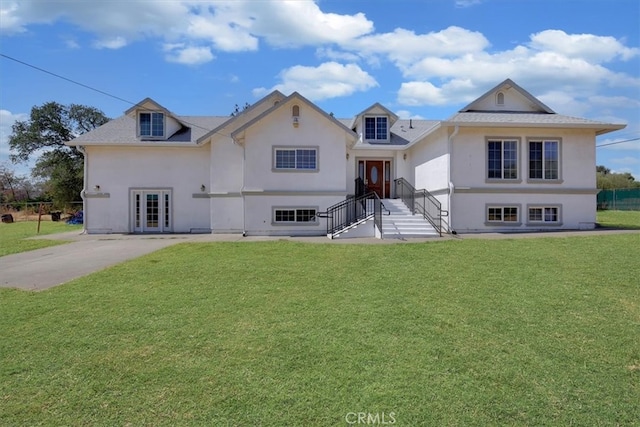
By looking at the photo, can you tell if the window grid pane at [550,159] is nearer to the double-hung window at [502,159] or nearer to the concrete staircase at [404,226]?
the double-hung window at [502,159]

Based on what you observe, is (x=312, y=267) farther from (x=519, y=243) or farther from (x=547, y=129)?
(x=547, y=129)

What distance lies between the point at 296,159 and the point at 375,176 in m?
5.87

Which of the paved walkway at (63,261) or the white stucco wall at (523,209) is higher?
the white stucco wall at (523,209)

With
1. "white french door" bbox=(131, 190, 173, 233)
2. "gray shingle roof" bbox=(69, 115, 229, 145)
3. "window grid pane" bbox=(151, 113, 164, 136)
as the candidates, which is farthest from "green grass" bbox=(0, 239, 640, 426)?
"window grid pane" bbox=(151, 113, 164, 136)

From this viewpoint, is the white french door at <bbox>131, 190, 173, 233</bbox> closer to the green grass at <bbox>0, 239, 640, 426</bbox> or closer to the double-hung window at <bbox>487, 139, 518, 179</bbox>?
the green grass at <bbox>0, 239, 640, 426</bbox>

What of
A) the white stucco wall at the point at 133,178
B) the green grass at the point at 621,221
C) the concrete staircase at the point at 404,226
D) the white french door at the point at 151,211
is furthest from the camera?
the white french door at the point at 151,211

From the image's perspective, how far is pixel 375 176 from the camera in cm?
1994

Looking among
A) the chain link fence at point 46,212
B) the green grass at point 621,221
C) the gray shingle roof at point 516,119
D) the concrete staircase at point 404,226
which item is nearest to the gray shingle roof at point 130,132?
the concrete staircase at point 404,226

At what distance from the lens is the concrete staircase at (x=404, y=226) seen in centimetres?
1377

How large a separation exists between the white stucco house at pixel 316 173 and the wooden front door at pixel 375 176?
2.11m

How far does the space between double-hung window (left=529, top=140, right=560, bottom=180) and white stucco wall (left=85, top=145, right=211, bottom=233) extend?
48.8 ft

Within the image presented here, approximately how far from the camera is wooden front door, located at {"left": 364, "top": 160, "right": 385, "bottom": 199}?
65.0 ft

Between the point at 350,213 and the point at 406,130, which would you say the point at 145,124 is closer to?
the point at 350,213

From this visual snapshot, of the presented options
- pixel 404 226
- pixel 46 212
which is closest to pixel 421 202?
pixel 404 226
